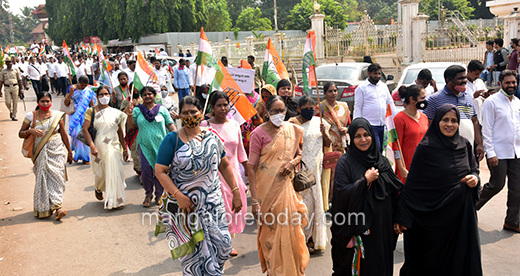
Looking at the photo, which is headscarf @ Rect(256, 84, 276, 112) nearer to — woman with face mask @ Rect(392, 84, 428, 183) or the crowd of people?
the crowd of people

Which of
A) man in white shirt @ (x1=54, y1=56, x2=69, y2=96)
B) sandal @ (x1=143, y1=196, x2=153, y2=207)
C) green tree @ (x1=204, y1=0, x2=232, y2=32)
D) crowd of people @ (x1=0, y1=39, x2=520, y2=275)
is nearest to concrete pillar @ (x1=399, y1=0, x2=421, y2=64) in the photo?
crowd of people @ (x1=0, y1=39, x2=520, y2=275)

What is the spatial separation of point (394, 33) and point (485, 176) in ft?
47.5

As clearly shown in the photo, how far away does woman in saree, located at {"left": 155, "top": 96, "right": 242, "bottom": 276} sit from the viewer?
353 centimetres

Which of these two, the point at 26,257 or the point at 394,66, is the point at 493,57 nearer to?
the point at 394,66

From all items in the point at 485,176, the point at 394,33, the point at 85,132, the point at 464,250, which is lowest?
the point at 485,176

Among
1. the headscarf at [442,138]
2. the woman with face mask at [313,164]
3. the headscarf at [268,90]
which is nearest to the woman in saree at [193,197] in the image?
the woman with face mask at [313,164]

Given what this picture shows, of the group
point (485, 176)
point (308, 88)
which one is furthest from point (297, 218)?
point (485, 176)

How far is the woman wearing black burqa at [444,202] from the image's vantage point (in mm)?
3502

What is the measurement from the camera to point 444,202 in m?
3.50

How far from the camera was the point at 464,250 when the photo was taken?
353cm

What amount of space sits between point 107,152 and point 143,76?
143 centimetres

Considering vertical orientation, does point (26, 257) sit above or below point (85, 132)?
below

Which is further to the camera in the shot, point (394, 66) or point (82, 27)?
point (82, 27)

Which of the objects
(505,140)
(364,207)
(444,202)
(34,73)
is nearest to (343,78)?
(505,140)
